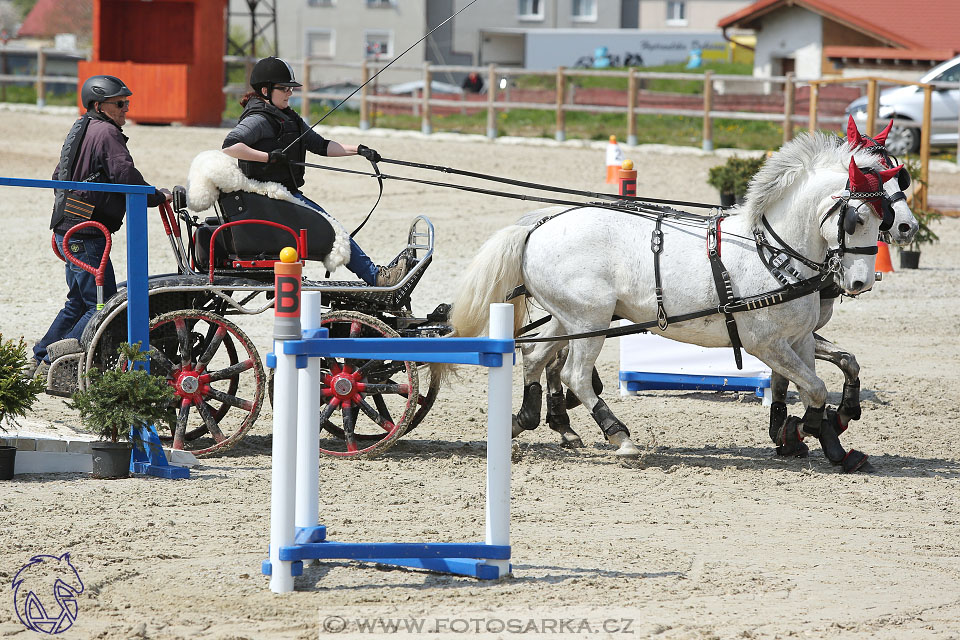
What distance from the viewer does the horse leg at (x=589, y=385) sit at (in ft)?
22.7

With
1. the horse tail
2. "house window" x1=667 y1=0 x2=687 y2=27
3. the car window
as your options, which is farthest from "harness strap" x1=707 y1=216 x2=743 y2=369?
"house window" x1=667 y1=0 x2=687 y2=27

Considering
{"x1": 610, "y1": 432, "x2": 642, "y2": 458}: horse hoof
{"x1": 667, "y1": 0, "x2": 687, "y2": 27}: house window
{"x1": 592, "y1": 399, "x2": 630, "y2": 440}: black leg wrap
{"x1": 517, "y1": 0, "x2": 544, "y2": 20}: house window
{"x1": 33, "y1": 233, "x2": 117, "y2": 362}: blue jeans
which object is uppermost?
{"x1": 667, "y1": 0, "x2": 687, "y2": 27}: house window

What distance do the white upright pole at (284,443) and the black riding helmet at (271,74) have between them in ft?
8.50

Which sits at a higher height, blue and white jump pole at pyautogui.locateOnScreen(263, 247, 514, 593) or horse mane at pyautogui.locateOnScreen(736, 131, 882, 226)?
horse mane at pyautogui.locateOnScreen(736, 131, 882, 226)

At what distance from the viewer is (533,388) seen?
730cm

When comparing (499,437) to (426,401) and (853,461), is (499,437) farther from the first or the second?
(853,461)

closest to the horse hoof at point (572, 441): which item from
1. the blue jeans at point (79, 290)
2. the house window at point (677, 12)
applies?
the blue jeans at point (79, 290)

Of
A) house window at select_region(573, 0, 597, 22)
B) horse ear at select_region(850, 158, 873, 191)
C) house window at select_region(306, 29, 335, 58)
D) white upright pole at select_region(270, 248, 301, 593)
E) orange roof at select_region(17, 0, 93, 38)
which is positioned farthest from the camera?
orange roof at select_region(17, 0, 93, 38)

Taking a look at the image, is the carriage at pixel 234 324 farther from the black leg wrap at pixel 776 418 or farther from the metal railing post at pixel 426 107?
the metal railing post at pixel 426 107

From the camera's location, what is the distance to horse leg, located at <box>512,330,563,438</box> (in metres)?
7.29

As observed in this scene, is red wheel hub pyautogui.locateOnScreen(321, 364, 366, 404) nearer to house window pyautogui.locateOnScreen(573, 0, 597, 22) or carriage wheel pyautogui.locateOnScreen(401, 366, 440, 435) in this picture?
carriage wheel pyautogui.locateOnScreen(401, 366, 440, 435)

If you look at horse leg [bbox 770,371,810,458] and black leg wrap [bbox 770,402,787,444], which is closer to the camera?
horse leg [bbox 770,371,810,458]

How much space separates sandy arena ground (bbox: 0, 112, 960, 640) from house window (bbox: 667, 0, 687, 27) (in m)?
53.2

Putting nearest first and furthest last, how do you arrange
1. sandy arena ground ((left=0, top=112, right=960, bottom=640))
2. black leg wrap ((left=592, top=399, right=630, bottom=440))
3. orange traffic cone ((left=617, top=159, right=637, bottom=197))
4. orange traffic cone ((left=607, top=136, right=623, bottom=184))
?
1. sandy arena ground ((left=0, top=112, right=960, bottom=640))
2. black leg wrap ((left=592, top=399, right=630, bottom=440))
3. orange traffic cone ((left=617, top=159, right=637, bottom=197))
4. orange traffic cone ((left=607, top=136, right=623, bottom=184))
